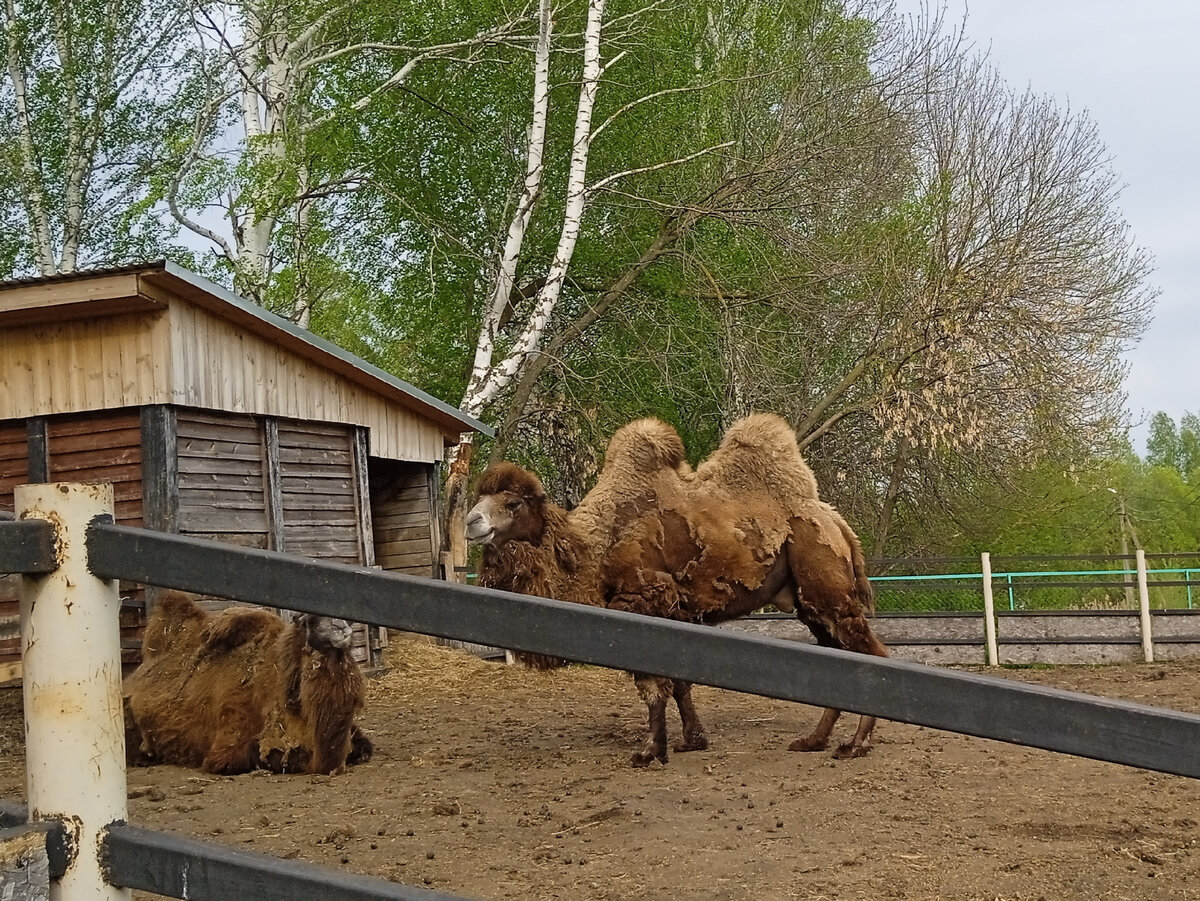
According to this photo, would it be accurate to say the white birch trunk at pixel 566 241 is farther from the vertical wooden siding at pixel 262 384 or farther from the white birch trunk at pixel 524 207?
the vertical wooden siding at pixel 262 384

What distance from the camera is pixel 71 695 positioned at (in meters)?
1.86

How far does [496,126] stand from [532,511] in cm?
1285

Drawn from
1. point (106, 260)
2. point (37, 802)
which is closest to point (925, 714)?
point (37, 802)

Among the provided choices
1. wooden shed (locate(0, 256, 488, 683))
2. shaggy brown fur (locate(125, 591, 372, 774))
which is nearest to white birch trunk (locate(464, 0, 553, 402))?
wooden shed (locate(0, 256, 488, 683))

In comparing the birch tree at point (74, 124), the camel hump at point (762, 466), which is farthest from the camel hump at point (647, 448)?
the birch tree at point (74, 124)

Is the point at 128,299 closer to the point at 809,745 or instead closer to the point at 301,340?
the point at 301,340

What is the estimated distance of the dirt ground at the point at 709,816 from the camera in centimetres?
448

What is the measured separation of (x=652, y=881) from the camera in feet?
14.8

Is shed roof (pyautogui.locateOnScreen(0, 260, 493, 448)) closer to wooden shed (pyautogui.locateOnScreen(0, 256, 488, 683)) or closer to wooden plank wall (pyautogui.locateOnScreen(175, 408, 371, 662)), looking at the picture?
wooden shed (pyautogui.locateOnScreen(0, 256, 488, 683))

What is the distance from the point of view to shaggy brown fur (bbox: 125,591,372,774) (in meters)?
7.20

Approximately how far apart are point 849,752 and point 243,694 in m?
3.84

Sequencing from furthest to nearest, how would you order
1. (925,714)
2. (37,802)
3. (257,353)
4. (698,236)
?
1. (698,236)
2. (257,353)
3. (37,802)
4. (925,714)

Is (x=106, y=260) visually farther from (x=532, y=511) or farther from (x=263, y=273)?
(x=532, y=511)

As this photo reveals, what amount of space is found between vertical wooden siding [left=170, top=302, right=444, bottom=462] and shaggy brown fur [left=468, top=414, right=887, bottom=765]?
3213 millimetres
